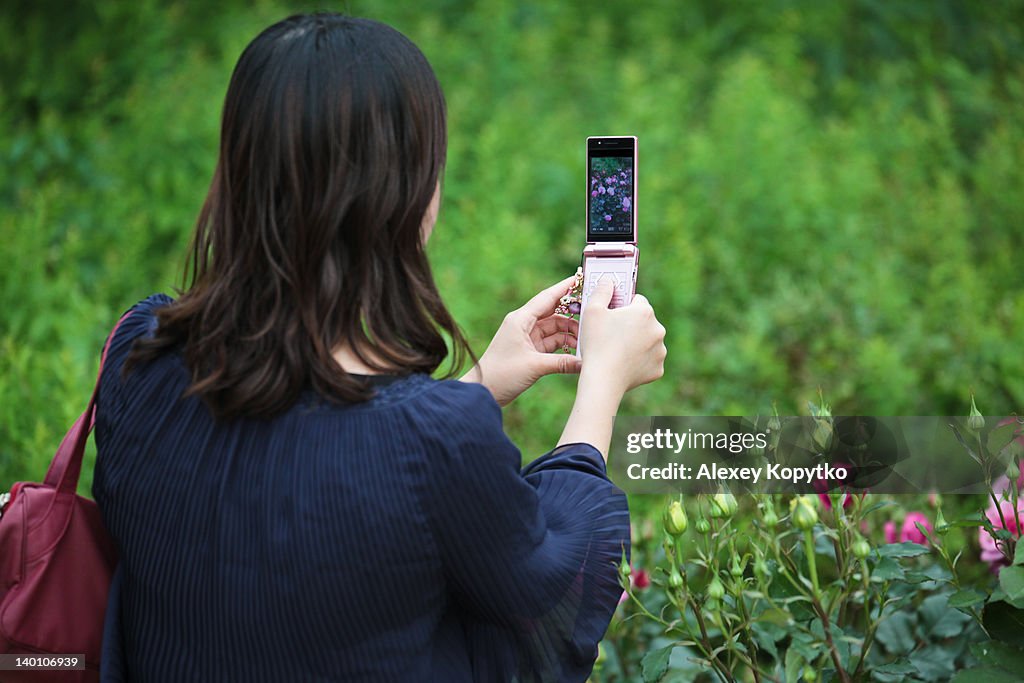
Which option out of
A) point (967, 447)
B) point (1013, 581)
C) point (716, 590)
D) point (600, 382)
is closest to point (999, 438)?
point (967, 447)

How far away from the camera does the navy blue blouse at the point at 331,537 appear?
3.31 feet

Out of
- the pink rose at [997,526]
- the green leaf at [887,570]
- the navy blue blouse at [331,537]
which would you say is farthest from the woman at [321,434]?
the pink rose at [997,526]

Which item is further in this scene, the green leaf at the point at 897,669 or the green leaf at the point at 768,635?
the green leaf at the point at 768,635

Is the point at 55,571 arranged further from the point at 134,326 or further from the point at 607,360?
the point at 607,360

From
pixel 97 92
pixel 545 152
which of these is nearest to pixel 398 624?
pixel 545 152

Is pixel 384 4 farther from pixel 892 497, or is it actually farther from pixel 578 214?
pixel 892 497

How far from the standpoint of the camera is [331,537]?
101cm

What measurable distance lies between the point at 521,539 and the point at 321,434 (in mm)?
221

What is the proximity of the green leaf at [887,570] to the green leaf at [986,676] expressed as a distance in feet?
0.47

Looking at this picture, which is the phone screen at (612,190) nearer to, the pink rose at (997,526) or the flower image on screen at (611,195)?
the flower image on screen at (611,195)

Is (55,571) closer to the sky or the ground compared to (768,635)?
closer to the sky

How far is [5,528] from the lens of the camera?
1.16 metres

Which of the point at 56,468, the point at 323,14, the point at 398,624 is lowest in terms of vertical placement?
the point at 398,624

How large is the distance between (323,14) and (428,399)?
1.37 feet
